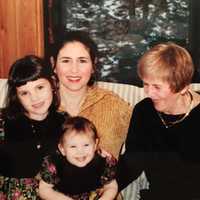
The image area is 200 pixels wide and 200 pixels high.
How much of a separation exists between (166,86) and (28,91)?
1.36ft

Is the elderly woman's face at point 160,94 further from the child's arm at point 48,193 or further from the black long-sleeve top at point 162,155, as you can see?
the child's arm at point 48,193

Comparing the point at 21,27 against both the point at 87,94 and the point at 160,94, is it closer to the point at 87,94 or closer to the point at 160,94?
the point at 87,94

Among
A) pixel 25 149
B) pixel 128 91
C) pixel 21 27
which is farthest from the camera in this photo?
pixel 21 27

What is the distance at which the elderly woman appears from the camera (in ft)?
4.52

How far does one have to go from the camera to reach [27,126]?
1.44 m

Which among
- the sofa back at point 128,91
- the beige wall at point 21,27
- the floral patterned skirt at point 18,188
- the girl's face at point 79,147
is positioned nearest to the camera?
the girl's face at point 79,147

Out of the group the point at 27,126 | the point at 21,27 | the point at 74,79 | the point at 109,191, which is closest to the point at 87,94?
the point at 74,79

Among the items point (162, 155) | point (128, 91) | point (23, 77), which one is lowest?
point (162, 155)

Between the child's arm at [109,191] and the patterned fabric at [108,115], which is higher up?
the patterned fabric at [108,115]

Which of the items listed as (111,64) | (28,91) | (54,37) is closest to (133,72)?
(111,64)

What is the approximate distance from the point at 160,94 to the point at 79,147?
29cm

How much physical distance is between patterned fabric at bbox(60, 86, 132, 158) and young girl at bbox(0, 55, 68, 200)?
8 centimetres

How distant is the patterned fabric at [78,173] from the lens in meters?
1.36

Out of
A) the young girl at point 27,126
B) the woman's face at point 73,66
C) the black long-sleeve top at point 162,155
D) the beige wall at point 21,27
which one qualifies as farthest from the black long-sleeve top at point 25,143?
the beige wall at point 21,27
